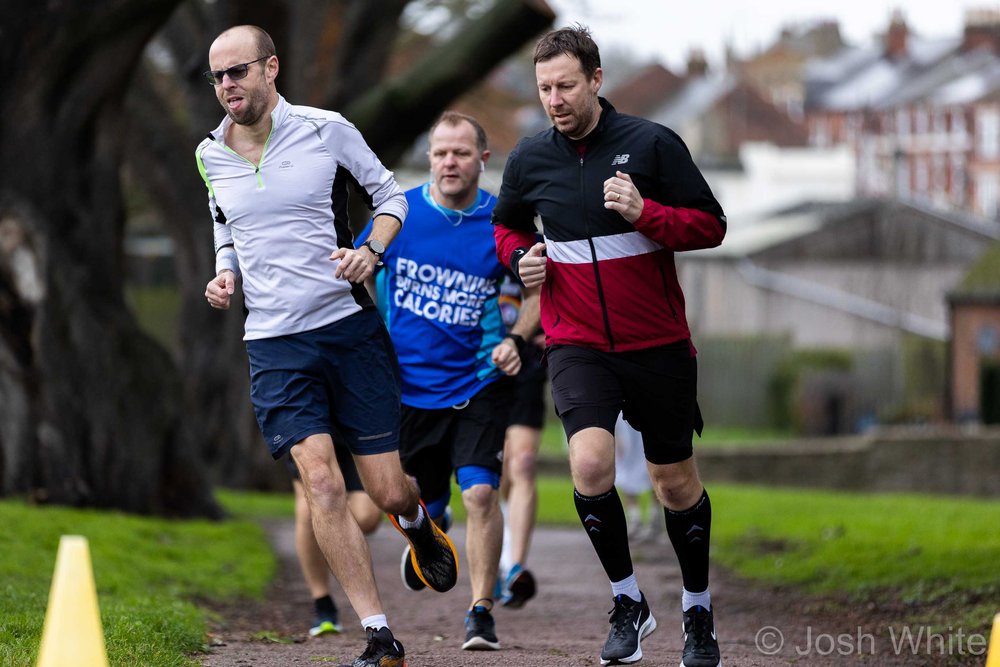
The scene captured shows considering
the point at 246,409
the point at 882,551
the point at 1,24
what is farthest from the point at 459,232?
the point at 246,409

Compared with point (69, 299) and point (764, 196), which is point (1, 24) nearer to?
point (69, 299)

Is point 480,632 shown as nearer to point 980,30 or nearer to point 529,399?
point 529,399

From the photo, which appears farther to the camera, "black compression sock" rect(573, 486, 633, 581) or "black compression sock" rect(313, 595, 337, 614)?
"black compression sock" rect(313, 595, 337, 614)

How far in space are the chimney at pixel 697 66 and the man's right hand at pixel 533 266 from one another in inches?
3320

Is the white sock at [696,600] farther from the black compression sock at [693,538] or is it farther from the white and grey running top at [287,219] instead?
the white and grey running top at [287,219]

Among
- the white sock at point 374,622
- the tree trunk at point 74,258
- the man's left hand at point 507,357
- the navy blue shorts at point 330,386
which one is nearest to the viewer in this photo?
the white sock at point 374,622

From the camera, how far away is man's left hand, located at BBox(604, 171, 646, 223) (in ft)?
19.4

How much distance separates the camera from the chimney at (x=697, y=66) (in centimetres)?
8869

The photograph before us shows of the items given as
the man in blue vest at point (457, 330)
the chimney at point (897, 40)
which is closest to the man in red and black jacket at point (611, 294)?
the man in blue vest at point (457, 330)

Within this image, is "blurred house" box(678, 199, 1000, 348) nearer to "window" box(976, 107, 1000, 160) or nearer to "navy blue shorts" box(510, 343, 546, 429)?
"window" box(976, 107, 1000, 160)

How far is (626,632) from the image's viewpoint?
20.4 feet

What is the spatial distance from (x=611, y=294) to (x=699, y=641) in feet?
4.48

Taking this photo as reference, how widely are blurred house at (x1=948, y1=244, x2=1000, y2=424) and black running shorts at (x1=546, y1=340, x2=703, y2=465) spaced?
86.9 feet

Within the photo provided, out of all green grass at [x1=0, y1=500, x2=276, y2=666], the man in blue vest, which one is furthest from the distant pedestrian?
the man in blue vest
